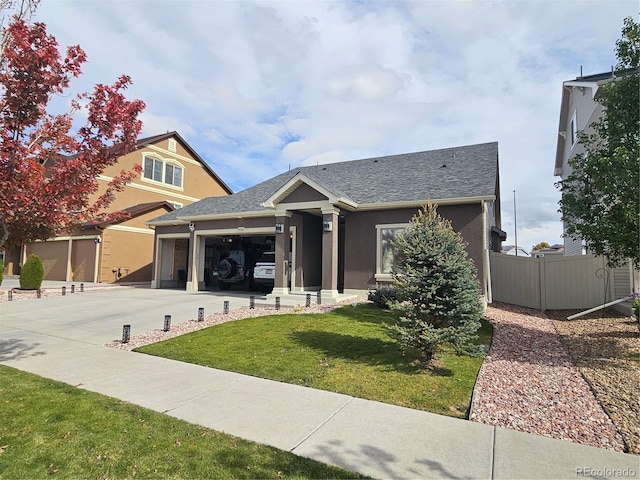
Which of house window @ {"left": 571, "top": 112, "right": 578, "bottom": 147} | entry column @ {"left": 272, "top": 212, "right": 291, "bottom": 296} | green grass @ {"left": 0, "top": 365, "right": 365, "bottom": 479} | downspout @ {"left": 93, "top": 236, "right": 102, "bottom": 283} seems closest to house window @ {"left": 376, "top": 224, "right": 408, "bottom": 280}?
entry column @ {"left": 272, "top": 212, "right": 291, "bottom": 296}

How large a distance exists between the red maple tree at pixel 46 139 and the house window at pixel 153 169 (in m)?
22.6

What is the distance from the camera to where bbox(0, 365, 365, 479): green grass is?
317 cm

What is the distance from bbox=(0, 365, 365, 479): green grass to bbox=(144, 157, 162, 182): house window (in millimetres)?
25050

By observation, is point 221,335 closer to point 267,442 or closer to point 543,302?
point 267,442

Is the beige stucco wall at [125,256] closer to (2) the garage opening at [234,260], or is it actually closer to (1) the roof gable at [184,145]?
(1) the roof gable at [184,145]

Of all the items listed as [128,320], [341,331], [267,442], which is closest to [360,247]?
[341,331]

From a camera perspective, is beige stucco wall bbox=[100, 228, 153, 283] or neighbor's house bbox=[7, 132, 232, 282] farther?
neighbor's house bbox=[7, 132, 232, 282]

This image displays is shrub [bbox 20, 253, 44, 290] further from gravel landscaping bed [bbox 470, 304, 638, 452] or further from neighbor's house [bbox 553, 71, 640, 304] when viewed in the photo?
neighbor's house [bbox 553, 71, 640, 304]

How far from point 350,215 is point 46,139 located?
1034 cm

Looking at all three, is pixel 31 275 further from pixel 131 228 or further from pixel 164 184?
pixel 164 184

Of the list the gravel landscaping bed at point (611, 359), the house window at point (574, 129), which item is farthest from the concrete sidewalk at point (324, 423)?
the house window at point (574, 129)

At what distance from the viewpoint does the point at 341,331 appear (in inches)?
323

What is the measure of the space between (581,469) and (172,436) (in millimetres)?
3916

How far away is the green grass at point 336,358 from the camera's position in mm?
5091
